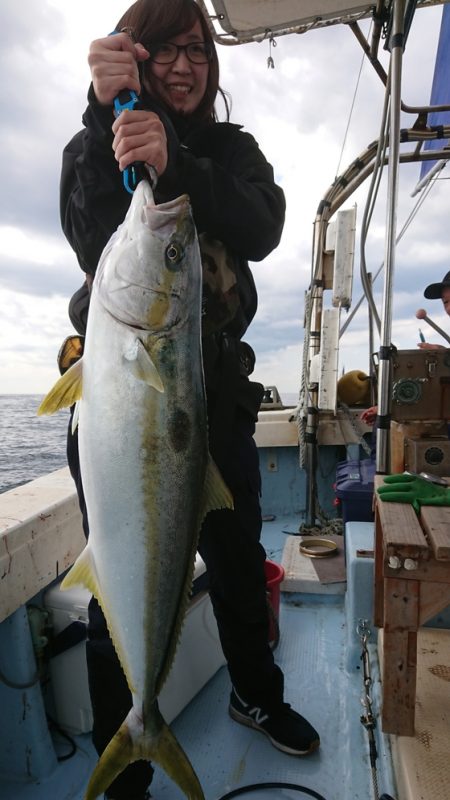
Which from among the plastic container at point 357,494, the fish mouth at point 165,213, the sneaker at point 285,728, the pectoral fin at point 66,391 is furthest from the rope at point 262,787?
the plastic container at point 357,494

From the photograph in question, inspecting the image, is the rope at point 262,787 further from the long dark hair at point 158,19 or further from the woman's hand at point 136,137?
the long dark hair at point 158,19

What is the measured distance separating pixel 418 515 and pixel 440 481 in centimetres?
55

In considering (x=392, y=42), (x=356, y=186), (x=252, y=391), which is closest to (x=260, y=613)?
(x=252, y=391)

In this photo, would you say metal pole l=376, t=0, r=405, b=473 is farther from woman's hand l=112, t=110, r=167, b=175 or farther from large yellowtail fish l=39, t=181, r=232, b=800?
woman's hand l=112, t=110, r=167, b=175

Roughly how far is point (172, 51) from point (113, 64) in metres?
0.56

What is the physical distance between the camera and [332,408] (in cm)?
562

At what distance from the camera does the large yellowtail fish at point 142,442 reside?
4.63 feet

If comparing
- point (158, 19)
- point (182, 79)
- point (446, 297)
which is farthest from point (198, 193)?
point (446, 297)

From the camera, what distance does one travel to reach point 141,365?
141cm

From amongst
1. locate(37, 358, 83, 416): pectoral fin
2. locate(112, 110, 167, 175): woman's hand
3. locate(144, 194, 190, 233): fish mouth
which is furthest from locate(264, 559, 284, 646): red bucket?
locate(112, 110, 167, 175): woman's hand

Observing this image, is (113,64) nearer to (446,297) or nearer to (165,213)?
(165,213)

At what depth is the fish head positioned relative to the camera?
56.6 inches

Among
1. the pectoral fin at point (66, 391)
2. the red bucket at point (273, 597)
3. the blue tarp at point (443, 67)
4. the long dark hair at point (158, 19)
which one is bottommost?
the red bucket at point (273, 597)

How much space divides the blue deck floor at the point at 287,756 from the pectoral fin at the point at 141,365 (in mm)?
1837
